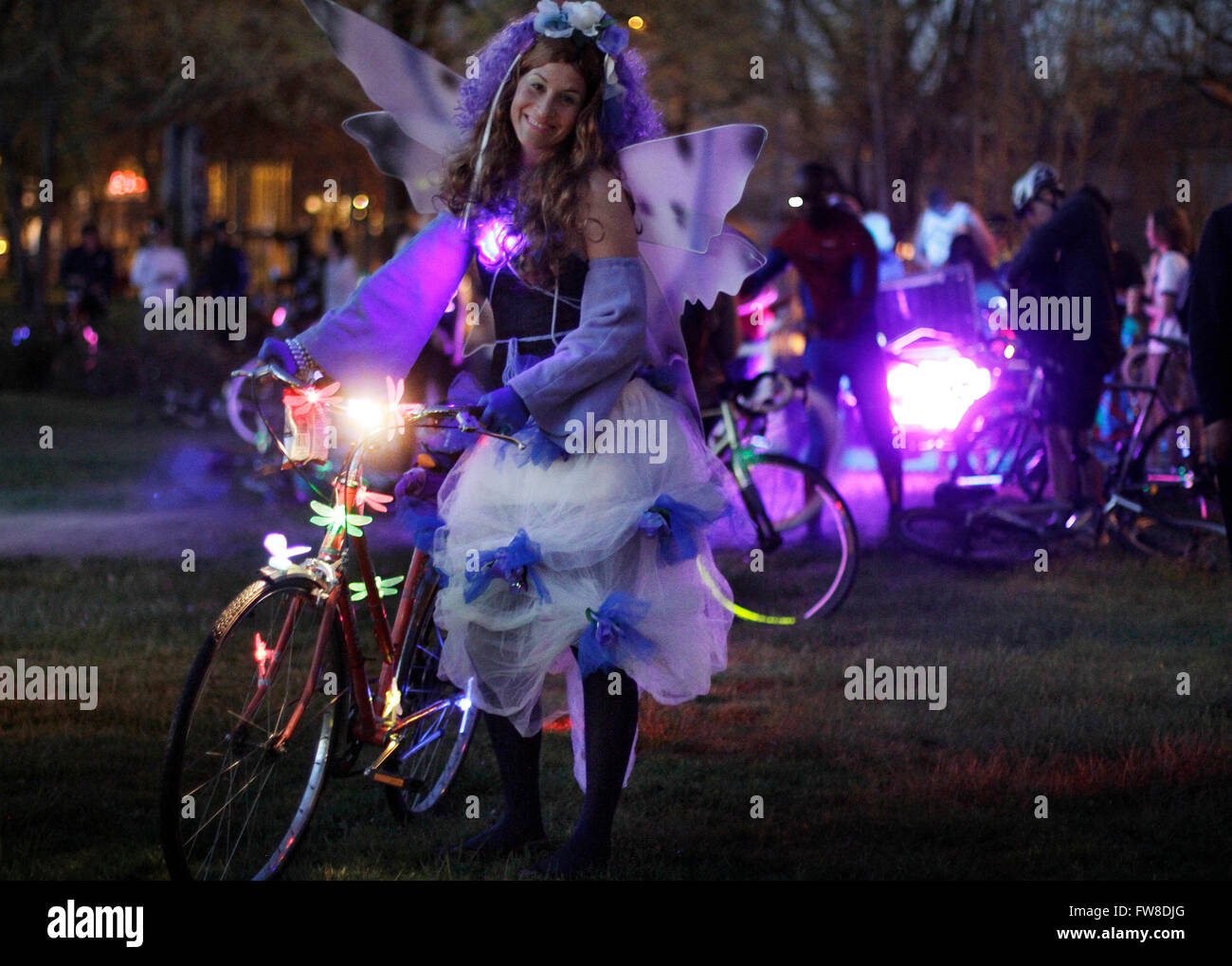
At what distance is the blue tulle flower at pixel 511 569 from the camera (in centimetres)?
420

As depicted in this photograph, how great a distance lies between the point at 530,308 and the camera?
14.4 ft

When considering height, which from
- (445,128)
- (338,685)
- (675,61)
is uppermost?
(675,61)

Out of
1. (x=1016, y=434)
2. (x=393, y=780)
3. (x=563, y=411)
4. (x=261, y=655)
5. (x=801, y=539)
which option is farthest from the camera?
(x=1016, y=434)

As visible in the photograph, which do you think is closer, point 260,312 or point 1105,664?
point 1105,664

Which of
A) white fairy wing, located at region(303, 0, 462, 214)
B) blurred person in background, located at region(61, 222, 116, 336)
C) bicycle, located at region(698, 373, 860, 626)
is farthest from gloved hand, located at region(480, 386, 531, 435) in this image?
blurred person in background, located at region(61, 222, 116, 336)

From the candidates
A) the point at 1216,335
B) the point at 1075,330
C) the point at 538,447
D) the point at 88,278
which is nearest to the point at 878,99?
the point at 88,278

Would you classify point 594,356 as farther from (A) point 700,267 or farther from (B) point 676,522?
(A) point 700,267

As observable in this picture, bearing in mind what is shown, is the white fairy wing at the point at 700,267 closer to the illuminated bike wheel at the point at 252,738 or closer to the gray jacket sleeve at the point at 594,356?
the gray jacket sleeve at the point at 594,356

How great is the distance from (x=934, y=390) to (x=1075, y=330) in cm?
265

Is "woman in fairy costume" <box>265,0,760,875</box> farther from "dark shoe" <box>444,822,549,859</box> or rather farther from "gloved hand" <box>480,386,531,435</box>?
"dark shoe" <box>444,822,549,859</box>

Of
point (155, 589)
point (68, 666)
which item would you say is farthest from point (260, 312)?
point (68, 666)

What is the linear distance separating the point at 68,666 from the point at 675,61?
71.3 feet
